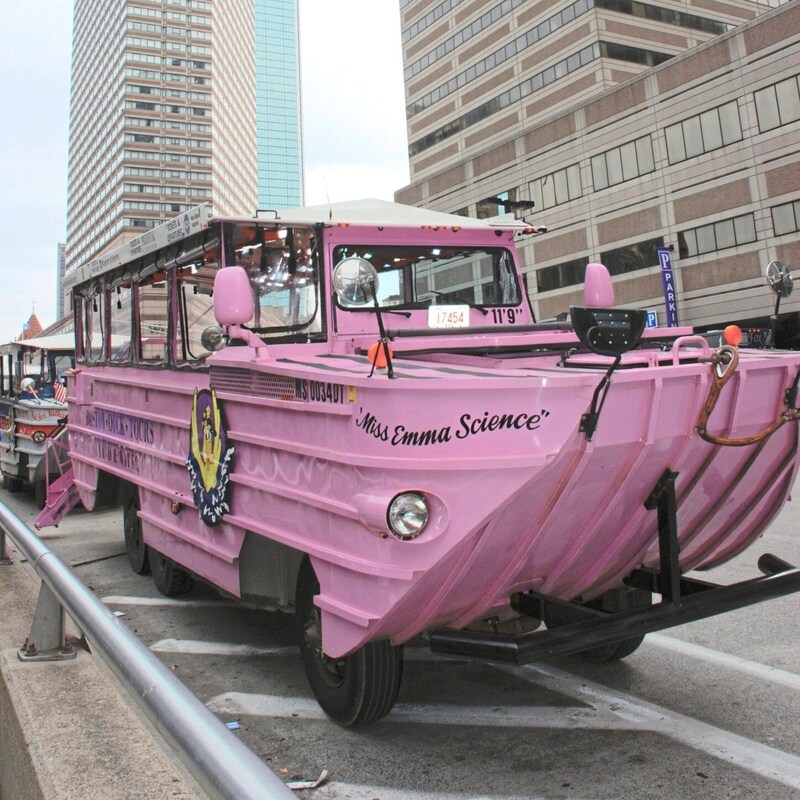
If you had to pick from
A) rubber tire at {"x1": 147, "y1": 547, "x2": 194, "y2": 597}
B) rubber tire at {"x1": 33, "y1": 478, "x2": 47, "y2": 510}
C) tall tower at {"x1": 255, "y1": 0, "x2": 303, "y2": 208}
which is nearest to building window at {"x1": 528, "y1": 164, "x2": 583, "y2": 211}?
rubber tire at {"x1": 33, "y1": 478, "x2": 47, "y2": 510}

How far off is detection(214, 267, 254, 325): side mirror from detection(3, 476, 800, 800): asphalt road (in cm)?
174

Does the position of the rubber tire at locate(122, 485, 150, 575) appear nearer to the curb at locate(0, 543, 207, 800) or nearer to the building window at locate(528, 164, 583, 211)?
the curb at locate(0, 543, 207, 800)

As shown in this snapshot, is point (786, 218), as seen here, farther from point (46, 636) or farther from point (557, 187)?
point (46, 636)

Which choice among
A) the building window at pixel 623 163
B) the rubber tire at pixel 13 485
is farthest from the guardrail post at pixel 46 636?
the building window at pixel 623 163

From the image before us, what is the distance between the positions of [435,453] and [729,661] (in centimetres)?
237

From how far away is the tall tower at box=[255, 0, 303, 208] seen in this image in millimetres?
174250

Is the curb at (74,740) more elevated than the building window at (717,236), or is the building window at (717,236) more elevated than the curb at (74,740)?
the building window at (717,236)

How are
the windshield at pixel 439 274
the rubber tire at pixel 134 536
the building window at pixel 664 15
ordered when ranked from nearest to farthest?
the windshield at pixel 439 274, the rubber tire at pixel 134 536, the building window at pixel 664 15

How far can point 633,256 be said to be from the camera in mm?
32938

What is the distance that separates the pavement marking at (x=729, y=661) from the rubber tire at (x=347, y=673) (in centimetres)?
176

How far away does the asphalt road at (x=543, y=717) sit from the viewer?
2.78 meters

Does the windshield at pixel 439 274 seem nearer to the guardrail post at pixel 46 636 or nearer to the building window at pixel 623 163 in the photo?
the guardrail post at pixel 46 636

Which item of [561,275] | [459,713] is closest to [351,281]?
[459,713]

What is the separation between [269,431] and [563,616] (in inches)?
55.8
